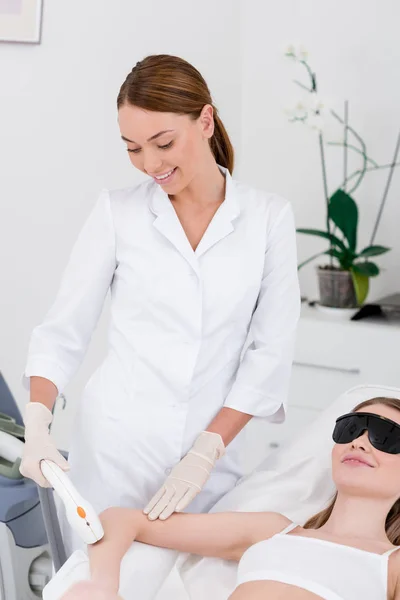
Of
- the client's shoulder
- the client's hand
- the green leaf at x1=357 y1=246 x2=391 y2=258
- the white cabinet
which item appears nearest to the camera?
the client's hand

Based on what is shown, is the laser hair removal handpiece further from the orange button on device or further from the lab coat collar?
the lab coat collar

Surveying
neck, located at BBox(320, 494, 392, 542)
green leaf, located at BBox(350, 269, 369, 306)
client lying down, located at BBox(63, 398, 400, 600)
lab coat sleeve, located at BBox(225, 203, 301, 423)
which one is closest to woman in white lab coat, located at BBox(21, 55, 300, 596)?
lab coat sleeve, located at BBox(225, 203, 301, 423)

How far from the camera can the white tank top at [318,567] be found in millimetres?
1352

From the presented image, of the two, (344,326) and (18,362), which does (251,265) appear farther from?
(18,362)

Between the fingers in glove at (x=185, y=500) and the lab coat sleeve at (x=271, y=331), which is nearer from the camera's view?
the fingers in glove at (x=185, y=500)

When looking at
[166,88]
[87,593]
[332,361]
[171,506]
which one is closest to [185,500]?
[171,506]

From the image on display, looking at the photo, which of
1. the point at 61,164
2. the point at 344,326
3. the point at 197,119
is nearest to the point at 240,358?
the point at 197,119

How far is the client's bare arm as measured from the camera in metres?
1.35

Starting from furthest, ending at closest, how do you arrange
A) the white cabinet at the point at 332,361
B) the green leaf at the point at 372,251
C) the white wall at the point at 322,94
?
the white wall at the point at 322,94 → the green leaf at the point at 372,251 → the white cabinet at the point at 332,361

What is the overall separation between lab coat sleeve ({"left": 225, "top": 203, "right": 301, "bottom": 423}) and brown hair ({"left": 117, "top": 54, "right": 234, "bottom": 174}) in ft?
0.87

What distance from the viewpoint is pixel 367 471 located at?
1532mm

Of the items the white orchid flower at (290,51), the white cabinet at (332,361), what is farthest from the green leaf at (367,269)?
the white orchid flower at (290,51)

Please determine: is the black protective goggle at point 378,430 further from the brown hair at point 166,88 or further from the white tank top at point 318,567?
the brown hair at point 166,88

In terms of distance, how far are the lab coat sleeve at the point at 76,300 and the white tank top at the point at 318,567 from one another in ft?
1.48
